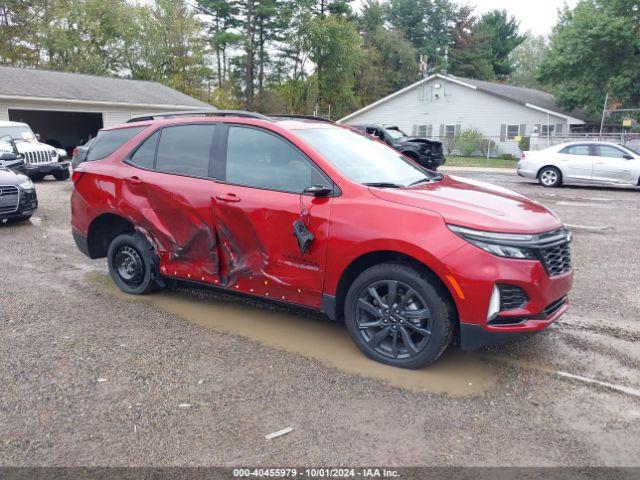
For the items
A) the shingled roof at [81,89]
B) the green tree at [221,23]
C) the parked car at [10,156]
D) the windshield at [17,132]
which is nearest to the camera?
the parked car at [10,156]

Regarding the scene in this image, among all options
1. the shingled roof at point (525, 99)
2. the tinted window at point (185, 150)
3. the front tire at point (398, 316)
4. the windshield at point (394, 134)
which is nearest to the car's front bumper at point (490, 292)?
the front tire at point (398, 316)

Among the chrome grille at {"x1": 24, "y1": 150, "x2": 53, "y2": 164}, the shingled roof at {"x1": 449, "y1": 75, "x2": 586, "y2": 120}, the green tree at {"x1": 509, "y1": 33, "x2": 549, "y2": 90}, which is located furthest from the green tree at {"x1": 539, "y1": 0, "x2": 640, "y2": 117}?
the green tree at {"x1": 509, "y1": 33, "x2": 549, "y2": 90}

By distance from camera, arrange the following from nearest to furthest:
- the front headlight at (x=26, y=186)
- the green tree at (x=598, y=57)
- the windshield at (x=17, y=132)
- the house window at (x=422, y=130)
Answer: the front headlight at (x=26, y=186), the windshield at (x=17, y=132), the green tree at (x=598, y=57), the house window at (x=422, y=130)

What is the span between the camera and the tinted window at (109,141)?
5566 mm

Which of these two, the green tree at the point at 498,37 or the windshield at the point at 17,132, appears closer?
the windshield at the point at 17,132

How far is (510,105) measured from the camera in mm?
34812

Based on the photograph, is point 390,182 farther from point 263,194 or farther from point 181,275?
point 181,275

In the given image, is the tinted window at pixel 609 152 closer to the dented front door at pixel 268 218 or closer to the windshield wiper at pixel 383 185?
the windshield wiper at pixel 383 185

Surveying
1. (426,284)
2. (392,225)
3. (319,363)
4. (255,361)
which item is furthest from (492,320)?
(255,361)

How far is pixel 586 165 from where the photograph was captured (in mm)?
16000

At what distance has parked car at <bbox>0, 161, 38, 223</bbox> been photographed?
9.26 meters

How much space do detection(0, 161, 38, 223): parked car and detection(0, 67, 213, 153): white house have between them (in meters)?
16.2

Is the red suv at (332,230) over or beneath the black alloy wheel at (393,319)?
over

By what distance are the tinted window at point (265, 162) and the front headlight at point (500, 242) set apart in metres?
1.31
